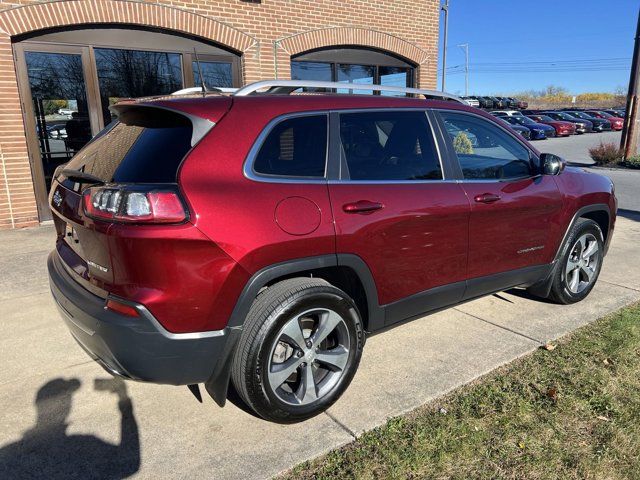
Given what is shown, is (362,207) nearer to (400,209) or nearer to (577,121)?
(400,209)

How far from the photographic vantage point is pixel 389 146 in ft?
10.3

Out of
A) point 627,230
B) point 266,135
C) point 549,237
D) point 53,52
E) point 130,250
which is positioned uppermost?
point 53,52

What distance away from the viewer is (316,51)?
9625 mm

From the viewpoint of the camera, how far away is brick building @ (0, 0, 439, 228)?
6934mm

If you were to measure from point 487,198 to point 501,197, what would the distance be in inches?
6.5

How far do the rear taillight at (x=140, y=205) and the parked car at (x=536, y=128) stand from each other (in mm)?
30831

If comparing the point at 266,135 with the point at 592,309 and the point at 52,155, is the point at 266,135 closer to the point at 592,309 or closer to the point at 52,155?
the point at 592,309

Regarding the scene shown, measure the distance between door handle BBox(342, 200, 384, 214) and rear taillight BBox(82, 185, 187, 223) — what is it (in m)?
0.91

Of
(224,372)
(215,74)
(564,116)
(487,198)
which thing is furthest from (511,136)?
(564,116)

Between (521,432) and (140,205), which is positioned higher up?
(140,205)

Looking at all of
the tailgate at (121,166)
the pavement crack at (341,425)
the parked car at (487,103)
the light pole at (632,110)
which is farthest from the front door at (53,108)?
the parked car at (487,103)

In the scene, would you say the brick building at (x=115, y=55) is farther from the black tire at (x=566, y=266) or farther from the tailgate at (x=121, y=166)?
the black tire at (x=566, y=266)

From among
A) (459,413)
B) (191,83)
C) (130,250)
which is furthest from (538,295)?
(191,83)

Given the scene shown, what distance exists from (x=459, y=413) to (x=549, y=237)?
185 cm
